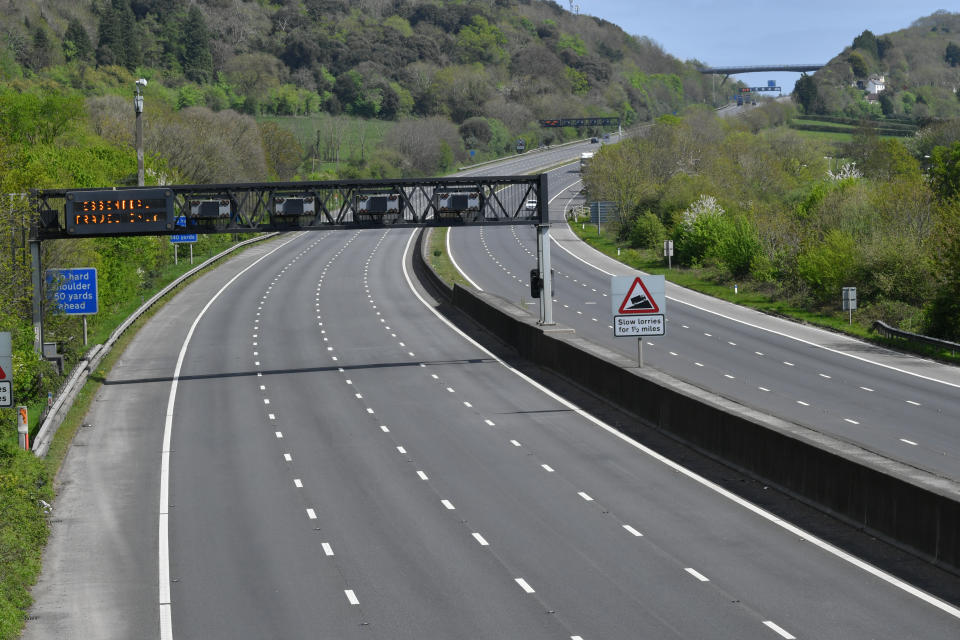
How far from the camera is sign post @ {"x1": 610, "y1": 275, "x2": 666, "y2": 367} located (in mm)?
30062

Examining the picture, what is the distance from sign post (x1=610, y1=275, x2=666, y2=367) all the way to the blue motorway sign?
21610 mm

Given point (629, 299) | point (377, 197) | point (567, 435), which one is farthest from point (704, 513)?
point (377, 197)

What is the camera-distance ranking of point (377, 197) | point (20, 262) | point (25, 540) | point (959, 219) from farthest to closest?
point (959, 219), point (377, 197), point (20, 262), point (25, 540)

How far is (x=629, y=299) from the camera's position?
99.2 feet

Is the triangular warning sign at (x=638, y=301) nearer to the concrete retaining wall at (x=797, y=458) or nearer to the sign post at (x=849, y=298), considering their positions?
the concrete retaining wall at (x=797, y=458)

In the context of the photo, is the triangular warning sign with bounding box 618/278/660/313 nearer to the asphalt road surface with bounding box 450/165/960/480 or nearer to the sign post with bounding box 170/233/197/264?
the asphalt road surface with bounding box 450/165/960/480

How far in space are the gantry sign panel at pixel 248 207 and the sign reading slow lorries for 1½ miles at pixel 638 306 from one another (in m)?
10.2

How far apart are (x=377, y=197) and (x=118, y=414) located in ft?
42.9

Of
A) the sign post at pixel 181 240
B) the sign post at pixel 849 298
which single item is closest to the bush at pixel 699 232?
the sign post at pixel 849 298

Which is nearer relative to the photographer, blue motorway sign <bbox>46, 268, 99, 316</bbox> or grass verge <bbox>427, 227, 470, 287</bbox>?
blue motorway sign <bbox>46, 268, 99, 316</bbox>

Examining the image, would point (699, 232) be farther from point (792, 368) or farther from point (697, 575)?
point (697, 575)

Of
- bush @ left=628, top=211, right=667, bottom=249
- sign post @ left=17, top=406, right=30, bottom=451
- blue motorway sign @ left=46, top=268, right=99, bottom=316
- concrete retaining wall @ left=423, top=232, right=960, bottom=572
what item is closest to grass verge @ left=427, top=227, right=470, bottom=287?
bush @ left=628, top=211, right=667, bottom=249

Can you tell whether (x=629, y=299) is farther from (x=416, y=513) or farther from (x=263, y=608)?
(x=263, y=608)

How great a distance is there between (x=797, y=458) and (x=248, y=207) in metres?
22.0
